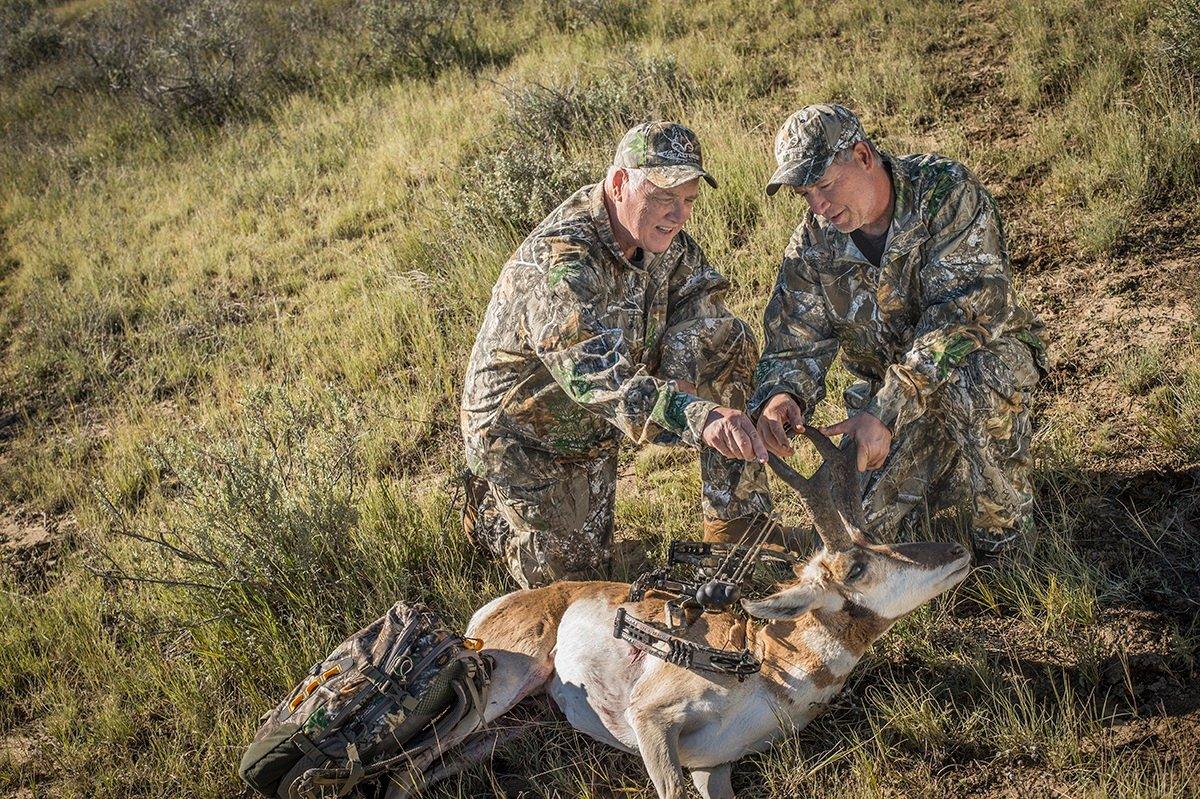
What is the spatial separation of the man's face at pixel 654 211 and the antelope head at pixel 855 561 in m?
1.26

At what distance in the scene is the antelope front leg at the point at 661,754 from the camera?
385 cm

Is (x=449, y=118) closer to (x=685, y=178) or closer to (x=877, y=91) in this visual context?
(x=877, y=91)

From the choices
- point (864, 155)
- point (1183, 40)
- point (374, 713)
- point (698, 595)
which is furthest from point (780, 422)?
point (1183, 40)

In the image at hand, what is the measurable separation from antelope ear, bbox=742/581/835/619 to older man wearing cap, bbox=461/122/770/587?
1024 millimetres

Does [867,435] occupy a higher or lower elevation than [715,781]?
higher

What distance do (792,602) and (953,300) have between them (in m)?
1.58

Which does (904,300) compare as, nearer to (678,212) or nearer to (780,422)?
(780,422)

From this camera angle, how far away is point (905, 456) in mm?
5066

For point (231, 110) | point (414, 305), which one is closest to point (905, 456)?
point (414, 305)

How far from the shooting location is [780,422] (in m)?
4.52

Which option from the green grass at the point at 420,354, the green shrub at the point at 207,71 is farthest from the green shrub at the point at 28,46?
the green shrub at the point at 207,71

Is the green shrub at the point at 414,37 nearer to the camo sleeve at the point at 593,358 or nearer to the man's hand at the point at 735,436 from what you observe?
the camo sleeve at the point at 593,358

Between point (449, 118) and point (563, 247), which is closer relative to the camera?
point (563, 247)

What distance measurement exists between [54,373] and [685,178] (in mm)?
6601
